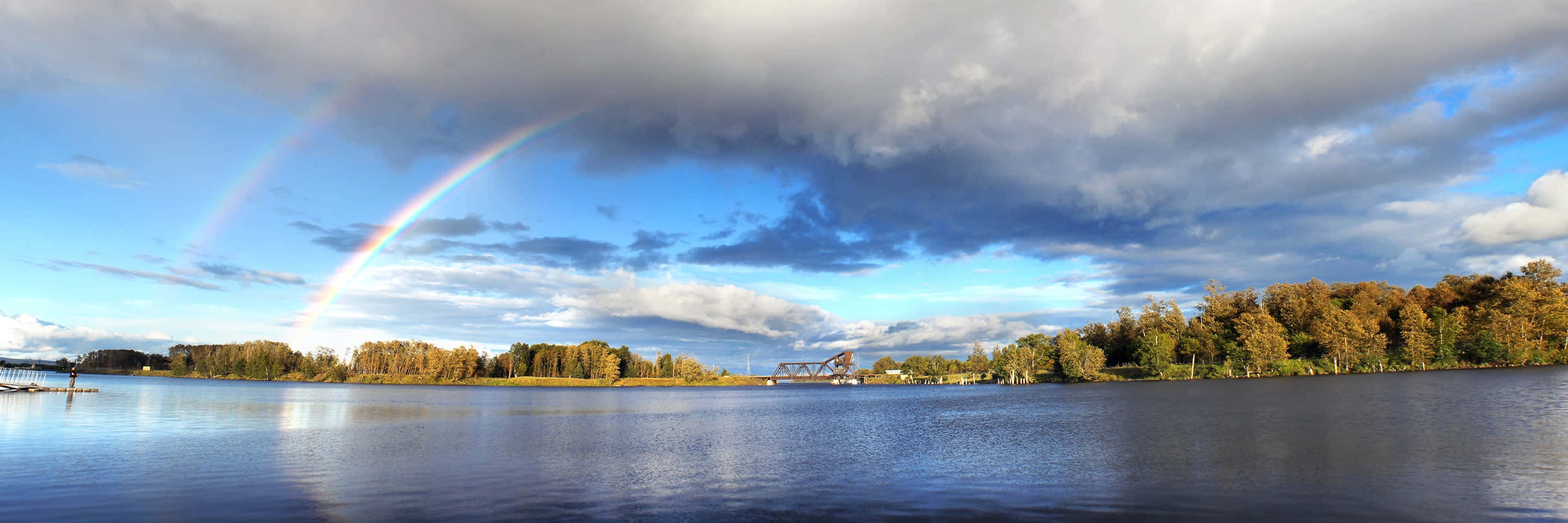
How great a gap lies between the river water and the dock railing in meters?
53.8

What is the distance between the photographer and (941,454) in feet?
115

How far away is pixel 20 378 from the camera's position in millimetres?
117625

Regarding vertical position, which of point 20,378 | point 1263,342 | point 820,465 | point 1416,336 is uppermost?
point 1416,336

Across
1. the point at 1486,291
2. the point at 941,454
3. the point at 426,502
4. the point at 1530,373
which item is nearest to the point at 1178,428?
the point at 941,454

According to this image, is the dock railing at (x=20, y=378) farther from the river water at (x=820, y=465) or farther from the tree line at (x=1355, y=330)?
the tree line at (x=1355, y=330)

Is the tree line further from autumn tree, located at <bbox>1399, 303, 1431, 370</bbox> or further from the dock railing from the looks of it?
the dock railing

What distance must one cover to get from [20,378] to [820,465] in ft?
526

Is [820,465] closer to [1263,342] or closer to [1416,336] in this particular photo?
[1263,342]

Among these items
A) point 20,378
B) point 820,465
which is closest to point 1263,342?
point 820,465

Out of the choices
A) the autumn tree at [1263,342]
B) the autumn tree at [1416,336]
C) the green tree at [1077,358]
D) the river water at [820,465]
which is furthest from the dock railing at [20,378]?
the autumn tree at [1416,336]

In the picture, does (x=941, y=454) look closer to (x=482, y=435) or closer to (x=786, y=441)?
(x=786, y=441)

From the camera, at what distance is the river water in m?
20.8

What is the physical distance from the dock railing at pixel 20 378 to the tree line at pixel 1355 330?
671ft

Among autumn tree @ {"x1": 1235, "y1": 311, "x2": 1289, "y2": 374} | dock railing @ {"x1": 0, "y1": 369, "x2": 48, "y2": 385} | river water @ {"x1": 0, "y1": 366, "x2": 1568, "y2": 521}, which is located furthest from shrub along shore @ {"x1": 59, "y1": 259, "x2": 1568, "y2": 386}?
dock railing @ {"x1": 0, "y1": 369, "x2": 48, "y2": 385}
